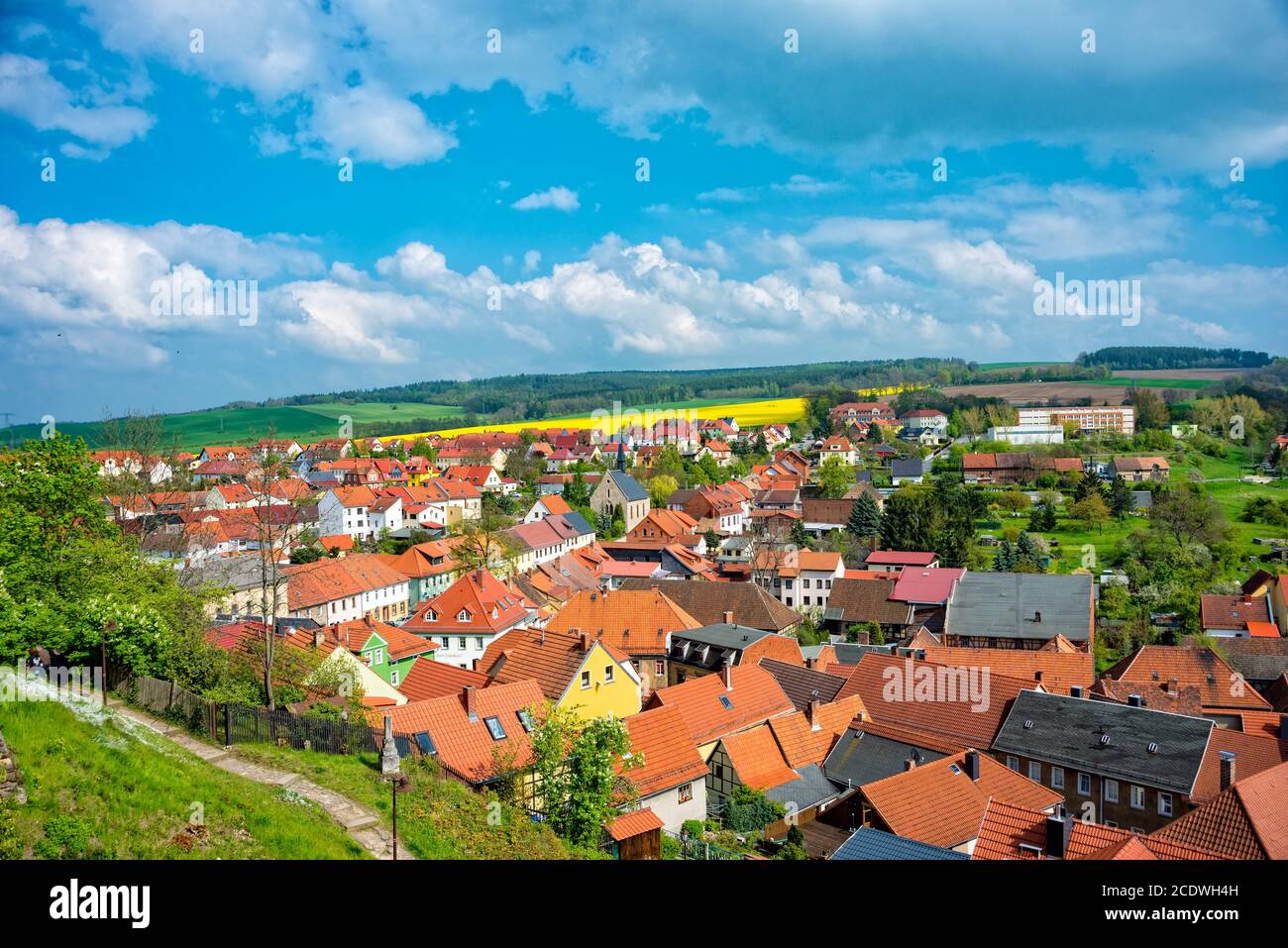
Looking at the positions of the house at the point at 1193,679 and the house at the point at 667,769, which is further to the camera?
the house at the point at 1193,679

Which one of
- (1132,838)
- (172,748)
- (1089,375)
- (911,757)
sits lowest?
(911,757)

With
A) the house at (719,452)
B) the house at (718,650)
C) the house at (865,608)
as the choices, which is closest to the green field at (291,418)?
the house at (719,452)

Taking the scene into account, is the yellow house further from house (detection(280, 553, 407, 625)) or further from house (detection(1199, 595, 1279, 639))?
house (detection(1199, 595, 1279, 639))

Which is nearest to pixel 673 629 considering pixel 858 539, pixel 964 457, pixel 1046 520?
pixel 858 539

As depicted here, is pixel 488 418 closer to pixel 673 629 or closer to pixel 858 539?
pixel 858 539

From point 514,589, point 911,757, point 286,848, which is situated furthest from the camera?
point 514,589

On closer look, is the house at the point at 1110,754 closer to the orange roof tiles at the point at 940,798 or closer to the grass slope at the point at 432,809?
the orange roof tiles at the point at 940,798
